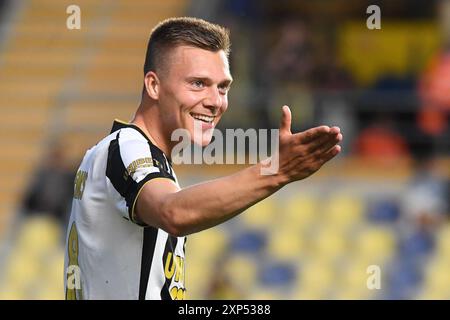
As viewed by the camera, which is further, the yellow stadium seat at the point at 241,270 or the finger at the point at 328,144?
the yellow stadium seat at the point at 241,270

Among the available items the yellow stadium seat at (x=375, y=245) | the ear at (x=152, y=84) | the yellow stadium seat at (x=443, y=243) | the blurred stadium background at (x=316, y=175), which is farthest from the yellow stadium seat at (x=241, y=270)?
the ear at (x=152, y=84)

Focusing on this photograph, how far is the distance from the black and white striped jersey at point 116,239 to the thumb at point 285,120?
1.73 feet

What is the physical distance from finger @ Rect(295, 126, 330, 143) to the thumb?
2.5 inches

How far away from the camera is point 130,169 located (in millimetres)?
4309

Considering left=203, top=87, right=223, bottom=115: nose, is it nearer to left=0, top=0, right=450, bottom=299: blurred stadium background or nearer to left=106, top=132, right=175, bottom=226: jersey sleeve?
left=106, top=132, right=175, bottom=226: jersey sleeve

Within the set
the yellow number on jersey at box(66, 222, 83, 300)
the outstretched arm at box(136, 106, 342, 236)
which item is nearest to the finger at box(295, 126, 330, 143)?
the outstretched arm at box(136, 106, 342, 236)

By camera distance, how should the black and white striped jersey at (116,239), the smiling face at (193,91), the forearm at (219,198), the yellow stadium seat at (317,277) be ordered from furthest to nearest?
the yellow stadium seat at (317,277) < the smiling face at (193,91) < the black and white striped jersey at (116,239) < the forearm at (219,198)

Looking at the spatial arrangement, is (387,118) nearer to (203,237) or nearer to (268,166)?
(203,237)

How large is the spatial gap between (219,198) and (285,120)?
35cm

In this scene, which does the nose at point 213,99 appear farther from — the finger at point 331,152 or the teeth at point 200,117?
the finger at point 331,152

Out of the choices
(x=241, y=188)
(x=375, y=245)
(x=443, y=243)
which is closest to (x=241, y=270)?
(x=375, y=245)

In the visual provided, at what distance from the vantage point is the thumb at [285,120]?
3998mm

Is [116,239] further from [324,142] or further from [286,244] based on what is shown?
[286,244]

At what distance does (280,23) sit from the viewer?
15.1 m
